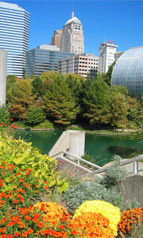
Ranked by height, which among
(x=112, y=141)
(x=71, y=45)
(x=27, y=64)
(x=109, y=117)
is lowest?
(x=112, y=141)

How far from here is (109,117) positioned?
34.1 meters

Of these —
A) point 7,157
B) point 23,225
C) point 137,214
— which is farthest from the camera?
point 7,157

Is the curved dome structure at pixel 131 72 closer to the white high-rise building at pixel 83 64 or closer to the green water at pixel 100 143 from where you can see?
the green water at pixel 100 143

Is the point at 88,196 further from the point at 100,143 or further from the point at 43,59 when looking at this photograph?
the point at 43,59

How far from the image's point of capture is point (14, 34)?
12656cm

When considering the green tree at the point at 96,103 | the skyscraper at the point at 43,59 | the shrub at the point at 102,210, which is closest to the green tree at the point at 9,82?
the green tree at the point at 96,103

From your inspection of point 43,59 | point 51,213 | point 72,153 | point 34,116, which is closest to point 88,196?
point 51,213

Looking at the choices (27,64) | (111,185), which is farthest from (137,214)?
(27,64)

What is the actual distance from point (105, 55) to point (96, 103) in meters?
72.6

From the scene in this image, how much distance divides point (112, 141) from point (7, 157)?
2599 centimetres

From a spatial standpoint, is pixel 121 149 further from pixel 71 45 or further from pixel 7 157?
pixel 71 45

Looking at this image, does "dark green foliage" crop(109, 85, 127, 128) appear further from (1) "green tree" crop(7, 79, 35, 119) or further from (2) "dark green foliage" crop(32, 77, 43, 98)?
(2) "dark green foliage" crop(32, 77, 43, 98)

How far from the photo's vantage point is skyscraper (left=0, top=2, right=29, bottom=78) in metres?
124

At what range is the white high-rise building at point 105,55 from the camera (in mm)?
103500
